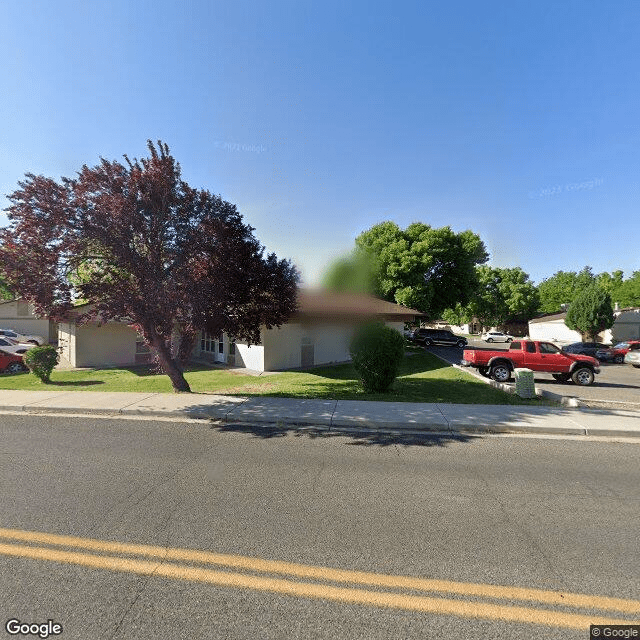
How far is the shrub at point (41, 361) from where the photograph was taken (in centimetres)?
1192

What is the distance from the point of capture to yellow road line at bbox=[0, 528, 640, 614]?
8.05 feet

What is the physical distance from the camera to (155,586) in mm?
2529

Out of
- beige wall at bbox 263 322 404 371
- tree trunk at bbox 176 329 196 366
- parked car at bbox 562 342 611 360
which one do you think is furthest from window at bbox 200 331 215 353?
parked car at bbox 562 342 611 360

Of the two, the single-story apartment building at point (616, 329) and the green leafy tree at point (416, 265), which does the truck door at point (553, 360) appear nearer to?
the green leafy tree at point (416, 265)

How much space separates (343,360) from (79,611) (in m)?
17.5

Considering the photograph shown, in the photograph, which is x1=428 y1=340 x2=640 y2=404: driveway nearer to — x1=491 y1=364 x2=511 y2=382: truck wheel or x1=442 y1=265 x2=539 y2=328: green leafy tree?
x1=491 y1=364 x2=511 y2=382: truck wheel

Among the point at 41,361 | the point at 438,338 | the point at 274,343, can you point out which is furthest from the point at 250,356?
the point at 438,338

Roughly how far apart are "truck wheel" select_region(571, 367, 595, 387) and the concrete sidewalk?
6.69 m

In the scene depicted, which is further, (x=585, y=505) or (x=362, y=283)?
(x=362, y=283)

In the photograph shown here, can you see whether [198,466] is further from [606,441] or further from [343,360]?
[343,360]

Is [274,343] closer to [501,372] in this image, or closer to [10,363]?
[501,372]

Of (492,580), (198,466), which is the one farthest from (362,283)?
(492,580)

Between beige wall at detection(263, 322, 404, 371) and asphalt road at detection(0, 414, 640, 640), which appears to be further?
beige wall at detection(263, 322, 404, 371)

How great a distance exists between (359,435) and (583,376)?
12428mm
